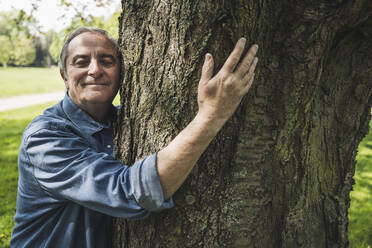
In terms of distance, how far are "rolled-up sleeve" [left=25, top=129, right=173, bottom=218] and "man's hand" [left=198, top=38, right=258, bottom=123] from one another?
14.4 inches

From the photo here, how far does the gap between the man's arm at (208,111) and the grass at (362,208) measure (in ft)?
10.1

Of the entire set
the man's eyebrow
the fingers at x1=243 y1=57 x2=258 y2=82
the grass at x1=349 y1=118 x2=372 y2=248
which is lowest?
the grass at x1=349 y1=118 x2=372 y2=248

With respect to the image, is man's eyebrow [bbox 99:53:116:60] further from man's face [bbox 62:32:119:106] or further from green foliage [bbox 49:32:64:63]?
green foliage [bbox 49:32:64:63]

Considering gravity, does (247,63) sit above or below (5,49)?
above

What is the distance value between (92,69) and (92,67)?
16 millimetres

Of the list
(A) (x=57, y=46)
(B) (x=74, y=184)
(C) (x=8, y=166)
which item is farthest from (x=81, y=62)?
(C) (x=8, y=166)

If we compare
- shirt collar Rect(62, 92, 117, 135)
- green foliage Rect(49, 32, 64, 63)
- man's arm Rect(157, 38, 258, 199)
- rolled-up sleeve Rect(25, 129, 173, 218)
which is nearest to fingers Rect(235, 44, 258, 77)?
man's arm Rect(157, 38, 258, 199)

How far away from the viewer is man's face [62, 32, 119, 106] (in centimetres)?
194

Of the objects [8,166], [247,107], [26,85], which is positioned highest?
[247,107]

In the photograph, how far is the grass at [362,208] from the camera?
11.9ft

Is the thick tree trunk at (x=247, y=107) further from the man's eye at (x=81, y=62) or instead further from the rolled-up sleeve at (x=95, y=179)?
the man's eye at (x=81, y=62)

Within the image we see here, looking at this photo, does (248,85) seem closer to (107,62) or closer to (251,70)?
(251,70)

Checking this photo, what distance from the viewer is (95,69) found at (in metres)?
1.92

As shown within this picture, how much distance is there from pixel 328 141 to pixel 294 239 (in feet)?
2.11
